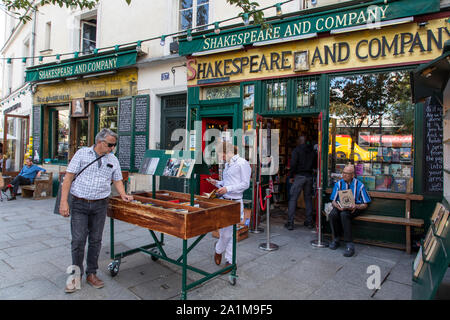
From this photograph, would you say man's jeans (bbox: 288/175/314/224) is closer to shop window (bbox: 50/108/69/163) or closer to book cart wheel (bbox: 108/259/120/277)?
book cart wheel (bbox: 108/259/120/277)

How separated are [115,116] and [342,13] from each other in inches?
279

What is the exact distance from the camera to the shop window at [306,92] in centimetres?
600

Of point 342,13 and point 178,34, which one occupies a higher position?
point 178,34

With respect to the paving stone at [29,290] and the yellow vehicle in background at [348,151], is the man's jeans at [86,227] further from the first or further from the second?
the yellow vehicle in background at [348,151]

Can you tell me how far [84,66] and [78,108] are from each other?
1.42m

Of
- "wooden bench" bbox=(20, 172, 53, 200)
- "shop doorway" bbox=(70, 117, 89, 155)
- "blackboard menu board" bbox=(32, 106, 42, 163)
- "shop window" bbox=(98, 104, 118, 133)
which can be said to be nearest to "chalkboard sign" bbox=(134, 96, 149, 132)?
"shop window" bbox=(98, 104, 118, 133)

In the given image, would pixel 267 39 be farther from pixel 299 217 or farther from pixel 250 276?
pixel 250 276

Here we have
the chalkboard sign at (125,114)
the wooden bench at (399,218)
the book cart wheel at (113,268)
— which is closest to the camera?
the book cart wheel at (113,268)

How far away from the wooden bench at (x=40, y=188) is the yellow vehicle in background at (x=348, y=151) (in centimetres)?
856

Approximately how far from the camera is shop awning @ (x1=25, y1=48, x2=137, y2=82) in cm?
877

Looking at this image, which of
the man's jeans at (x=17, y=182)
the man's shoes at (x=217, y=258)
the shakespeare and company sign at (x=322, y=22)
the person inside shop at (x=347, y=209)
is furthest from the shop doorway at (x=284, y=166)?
the man's jeans at (x=17, y=182)

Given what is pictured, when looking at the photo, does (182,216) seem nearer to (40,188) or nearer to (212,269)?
(212,269)

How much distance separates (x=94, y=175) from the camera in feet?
11.4
